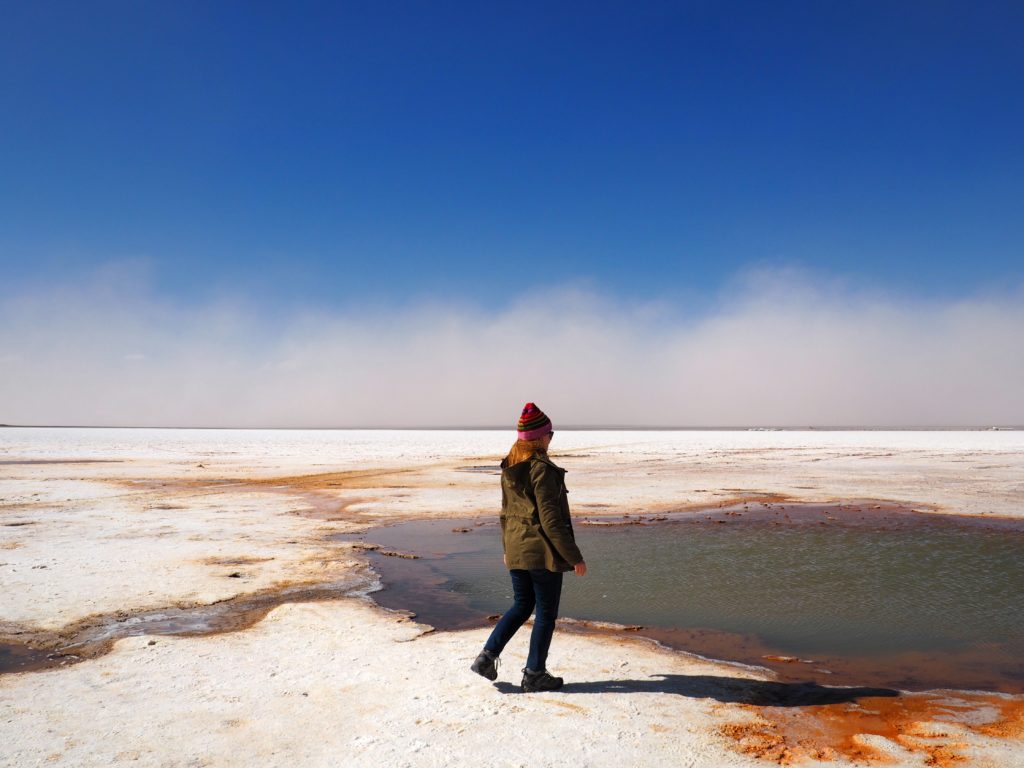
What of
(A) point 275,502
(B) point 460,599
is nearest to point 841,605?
(B) point 460,599

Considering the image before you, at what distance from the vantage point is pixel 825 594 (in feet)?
25.3

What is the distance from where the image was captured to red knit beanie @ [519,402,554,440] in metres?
4.72

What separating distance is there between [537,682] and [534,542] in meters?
0.97

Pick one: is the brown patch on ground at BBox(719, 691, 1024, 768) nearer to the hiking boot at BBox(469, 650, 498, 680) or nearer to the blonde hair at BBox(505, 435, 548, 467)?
the hiking boot at BBox(469, 650, 498, 680)

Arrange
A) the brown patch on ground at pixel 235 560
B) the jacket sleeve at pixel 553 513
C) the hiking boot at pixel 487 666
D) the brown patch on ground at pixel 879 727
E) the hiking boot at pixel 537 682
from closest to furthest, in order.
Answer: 1. the brown patch on ground at pixel 879 727
2. the jacket sleeve at pixel 553 513
3. the hiking boot at pixel 537 682
4. the hiking boot at pixel 487 666
5. the brown patch on ground at pixel 235 560

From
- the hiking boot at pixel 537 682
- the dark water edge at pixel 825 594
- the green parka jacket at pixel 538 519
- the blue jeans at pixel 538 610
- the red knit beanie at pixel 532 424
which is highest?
the red knit beanie at pixel 532 424

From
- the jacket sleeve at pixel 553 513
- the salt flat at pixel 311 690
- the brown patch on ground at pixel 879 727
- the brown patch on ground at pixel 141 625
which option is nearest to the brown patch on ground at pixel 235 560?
the salt flat at pixel 311 690

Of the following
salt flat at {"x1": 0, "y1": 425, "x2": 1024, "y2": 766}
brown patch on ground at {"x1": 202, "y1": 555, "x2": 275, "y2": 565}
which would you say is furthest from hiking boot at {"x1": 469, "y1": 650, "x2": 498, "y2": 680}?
brown patch on ground at {"x1": 202, "y1": 555, "x2": 275, "y2": 565}

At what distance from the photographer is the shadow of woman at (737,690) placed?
4629 millimetres

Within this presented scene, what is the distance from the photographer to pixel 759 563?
9266 millimetres

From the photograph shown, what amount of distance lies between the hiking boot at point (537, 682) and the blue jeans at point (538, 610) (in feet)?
0.10

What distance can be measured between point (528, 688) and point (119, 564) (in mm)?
6755

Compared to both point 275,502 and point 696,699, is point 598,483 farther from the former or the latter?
point 696,699

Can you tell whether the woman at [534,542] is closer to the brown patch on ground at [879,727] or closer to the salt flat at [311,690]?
the salt flat at [311,690]
